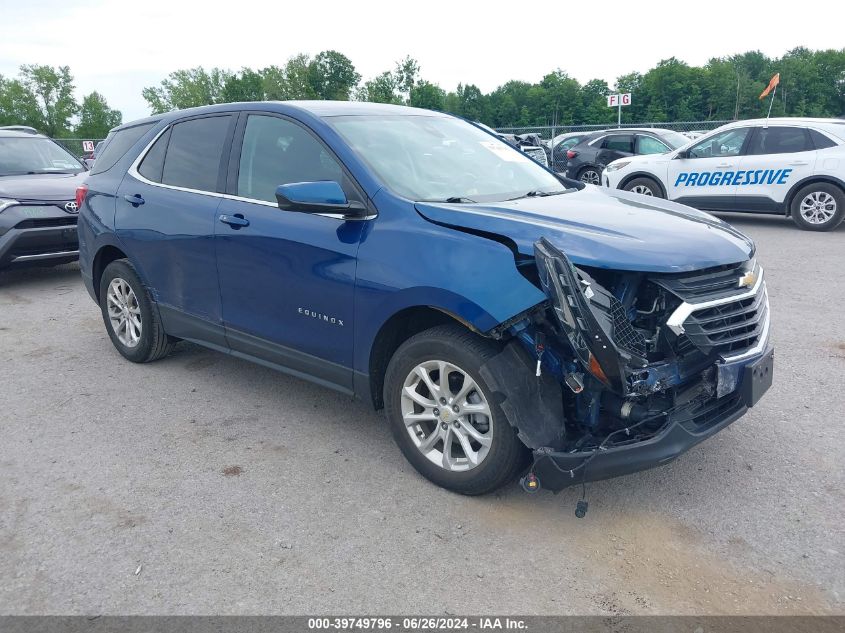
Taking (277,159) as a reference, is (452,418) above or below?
below

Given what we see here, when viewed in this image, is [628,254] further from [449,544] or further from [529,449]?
[449,544]

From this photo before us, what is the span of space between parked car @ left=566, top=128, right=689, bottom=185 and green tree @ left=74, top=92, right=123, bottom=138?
7421 centimetres

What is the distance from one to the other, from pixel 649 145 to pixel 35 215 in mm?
12433

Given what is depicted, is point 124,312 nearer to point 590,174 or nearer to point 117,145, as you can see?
point 117,145

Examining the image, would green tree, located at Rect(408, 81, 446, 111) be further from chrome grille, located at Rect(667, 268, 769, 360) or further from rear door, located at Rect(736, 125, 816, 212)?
chrome grille, located at Rect(667, 268, 769, 360)

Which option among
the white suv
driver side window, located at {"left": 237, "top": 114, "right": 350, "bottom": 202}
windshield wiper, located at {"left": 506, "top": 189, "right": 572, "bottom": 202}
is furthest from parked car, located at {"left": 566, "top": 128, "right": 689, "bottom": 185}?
driver side window, located at {"left": 237, "top": 114, "right": 350, "bottom": 202}

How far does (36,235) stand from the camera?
7.99 m

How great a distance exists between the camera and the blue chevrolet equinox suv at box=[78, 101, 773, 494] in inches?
117

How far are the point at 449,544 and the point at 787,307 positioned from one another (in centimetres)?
494

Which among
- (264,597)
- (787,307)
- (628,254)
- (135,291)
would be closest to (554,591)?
(264,597)

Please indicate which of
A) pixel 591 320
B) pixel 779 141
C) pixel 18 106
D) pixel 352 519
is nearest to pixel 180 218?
pixel 352 519

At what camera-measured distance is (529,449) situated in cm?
320

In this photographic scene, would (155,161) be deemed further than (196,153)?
Yes

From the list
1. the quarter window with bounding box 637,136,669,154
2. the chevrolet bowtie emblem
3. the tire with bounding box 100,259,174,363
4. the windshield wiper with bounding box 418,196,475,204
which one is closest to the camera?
the chevrolet bowtie emblem
